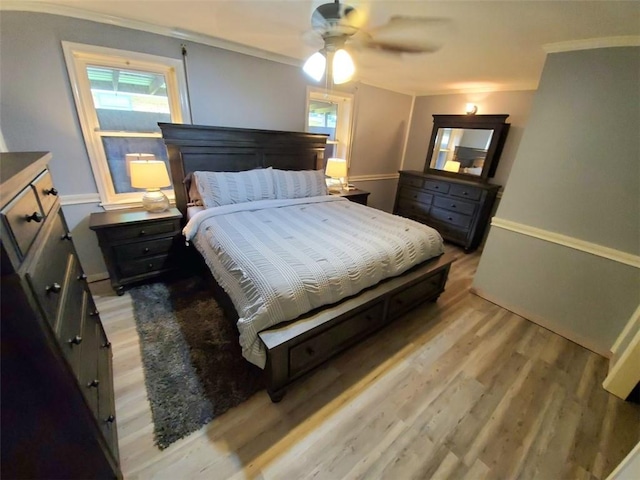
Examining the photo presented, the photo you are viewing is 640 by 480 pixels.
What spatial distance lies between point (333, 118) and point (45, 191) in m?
3.46

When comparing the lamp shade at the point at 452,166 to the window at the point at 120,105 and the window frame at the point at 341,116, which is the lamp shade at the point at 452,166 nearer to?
the window frame at the point at 341,116

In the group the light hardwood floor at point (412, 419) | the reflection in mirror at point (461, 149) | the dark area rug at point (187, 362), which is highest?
the reflection in mirror at point (461, 149)

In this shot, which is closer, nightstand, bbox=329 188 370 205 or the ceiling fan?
the ceiling fan

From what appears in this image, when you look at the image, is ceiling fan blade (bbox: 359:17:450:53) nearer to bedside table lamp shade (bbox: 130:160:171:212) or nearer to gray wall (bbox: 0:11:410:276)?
gray wall (bbox: 0:11:410:276)

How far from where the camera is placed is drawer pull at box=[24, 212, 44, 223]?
788 millimetres

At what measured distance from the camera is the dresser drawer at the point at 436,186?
378 centimetres

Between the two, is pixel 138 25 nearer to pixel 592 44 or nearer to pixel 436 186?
pixel 592 44

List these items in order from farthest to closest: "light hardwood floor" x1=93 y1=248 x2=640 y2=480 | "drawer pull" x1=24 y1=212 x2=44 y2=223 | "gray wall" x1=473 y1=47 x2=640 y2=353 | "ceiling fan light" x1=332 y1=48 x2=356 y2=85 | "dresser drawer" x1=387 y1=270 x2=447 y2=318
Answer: "dresser drawer" x1=387 y1=270 x2=447 y2=318 < "gray wall" x1=473 y1=47 x2=640 y2=353 < "ceiling fan light" x1=332 y1=48 x2=356 y2=85 < "light hardwood floor" x1=93 y1=248 x2=640 y2=480 < "drawer pull" x1=24 y1=212 x2=44 y2=223

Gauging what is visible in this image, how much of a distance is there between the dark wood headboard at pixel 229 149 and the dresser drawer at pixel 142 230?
0.32 meters

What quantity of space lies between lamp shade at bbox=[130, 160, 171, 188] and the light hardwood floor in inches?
43.2

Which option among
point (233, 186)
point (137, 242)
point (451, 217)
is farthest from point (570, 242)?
point (137, 242)

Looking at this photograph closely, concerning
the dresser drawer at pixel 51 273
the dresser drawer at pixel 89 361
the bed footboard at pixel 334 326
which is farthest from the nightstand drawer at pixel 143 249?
the bed footboard at pixel 334 326

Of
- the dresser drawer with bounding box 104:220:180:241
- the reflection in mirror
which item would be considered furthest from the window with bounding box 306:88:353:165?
the dresser drawer with bounding box 104:220:180:241

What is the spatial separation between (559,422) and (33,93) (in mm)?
4180
